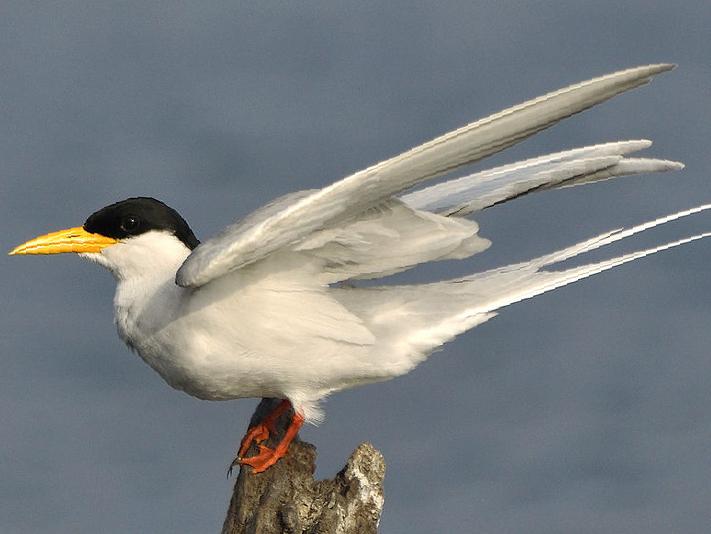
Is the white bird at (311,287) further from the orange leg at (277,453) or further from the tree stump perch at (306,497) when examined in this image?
the tree stump perch at (306,497)

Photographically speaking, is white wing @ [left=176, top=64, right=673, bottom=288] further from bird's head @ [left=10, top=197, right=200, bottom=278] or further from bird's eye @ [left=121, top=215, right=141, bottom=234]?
bird's eye @ [left=121, top=215, right=141, bottom=234]

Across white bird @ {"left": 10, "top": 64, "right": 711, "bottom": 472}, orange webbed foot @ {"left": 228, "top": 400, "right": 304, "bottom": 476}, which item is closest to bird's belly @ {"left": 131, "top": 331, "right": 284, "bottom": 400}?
white bird @ {"left": 10, "top": 64, "right": 711, "bottom": 472}

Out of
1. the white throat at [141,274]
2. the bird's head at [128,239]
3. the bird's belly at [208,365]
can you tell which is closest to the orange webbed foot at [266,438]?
the bird's belly at [208,365]

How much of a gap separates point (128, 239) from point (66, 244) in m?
0.53

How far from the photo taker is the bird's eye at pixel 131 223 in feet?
37.9

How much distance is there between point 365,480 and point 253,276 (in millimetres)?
1779

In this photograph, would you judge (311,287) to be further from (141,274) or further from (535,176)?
(535,176)

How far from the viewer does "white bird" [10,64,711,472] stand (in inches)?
431

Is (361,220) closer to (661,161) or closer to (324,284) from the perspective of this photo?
(324,284)

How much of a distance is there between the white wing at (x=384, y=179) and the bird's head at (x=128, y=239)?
121 centimetres

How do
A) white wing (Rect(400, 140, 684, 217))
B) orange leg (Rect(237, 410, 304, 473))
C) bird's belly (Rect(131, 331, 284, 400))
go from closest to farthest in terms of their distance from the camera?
1. bird's belly (Rect(131, 331, 284, 400))
2. white wing (Rect(400, 140, 684, 217))
3. orange leg (Rect(237, 410, 304, 473))

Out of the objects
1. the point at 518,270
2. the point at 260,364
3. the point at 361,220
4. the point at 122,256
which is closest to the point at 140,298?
the point at 122,256

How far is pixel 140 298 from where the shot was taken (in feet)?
37.6

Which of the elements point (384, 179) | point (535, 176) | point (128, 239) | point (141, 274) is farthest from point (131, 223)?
point (535, 176)
